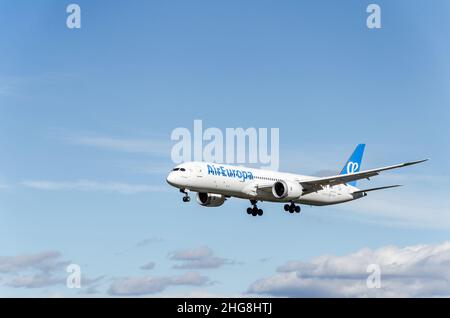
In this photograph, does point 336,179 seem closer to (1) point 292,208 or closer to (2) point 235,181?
(1) point 292,208

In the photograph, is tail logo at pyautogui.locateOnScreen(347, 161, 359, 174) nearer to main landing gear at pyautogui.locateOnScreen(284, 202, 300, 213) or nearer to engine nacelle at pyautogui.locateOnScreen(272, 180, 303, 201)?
main landing gear at pyautogui.locateOnScreen(284, 202, 300, 213)

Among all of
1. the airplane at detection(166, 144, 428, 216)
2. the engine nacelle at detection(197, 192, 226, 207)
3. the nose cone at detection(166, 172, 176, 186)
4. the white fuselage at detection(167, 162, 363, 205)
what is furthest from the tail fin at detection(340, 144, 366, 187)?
the nose cone at detection(166, 172, 176, 186)

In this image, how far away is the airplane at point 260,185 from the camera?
299 feet

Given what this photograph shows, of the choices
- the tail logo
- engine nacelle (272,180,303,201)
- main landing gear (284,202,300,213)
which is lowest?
main landing gear (284,202,300,213)

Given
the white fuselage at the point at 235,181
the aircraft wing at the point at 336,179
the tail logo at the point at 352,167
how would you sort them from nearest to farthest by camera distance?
the white fuselage at the point at 235,181 → the aircraft wing at the point at 336,179 → the tail logo at the point at 352,167

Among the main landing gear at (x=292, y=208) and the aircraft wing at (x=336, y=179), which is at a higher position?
the aircraft wing at (x=336, y=179)

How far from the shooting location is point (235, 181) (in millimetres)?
94562

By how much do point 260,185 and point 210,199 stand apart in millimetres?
6807

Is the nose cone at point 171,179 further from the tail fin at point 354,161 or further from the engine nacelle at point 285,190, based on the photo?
the tail fin at point 354,161

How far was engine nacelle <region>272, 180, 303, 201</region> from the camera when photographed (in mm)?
96938

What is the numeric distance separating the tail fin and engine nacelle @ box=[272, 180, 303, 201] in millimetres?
20814

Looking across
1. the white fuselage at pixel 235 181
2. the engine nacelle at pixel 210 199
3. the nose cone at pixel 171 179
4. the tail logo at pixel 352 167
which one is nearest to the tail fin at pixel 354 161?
the tail logo at pixel 352 167
